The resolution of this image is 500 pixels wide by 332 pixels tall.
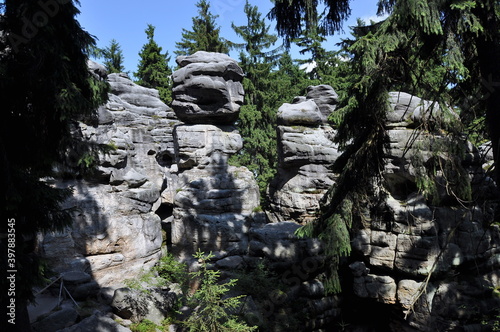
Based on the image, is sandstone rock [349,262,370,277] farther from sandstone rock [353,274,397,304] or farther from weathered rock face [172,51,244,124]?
weathered rock face [172,51,244,124]

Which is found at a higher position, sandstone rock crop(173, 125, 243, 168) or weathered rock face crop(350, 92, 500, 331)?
sandstone rock crop(173, 125, 243, 168)

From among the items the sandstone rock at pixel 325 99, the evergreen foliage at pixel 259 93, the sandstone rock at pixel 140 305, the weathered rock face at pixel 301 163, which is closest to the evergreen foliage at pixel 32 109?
the sandstone rock at pixel 140 305

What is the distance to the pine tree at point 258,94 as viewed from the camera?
77.0ft

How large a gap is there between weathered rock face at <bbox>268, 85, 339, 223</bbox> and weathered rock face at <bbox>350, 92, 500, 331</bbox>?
410 centimetres

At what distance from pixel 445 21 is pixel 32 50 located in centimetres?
661

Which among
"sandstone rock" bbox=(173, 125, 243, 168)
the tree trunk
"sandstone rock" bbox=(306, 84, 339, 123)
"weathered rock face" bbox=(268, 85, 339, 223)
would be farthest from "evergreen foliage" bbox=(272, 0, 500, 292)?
"sandstone rock" bbox=(306, 84, 339, 123)

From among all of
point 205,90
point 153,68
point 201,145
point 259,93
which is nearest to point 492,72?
point 201,145

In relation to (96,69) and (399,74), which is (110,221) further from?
(399,74)

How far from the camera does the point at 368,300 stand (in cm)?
1077

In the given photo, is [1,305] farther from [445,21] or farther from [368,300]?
[368,300]

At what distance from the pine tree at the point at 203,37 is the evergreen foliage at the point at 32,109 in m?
21.3

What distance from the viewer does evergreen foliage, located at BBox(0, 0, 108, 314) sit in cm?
507

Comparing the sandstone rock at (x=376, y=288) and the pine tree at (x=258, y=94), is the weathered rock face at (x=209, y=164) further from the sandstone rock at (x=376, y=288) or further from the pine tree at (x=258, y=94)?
Answer: the pine tree at (x=258, y=94)

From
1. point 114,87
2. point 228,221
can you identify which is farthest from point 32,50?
point 114,87
